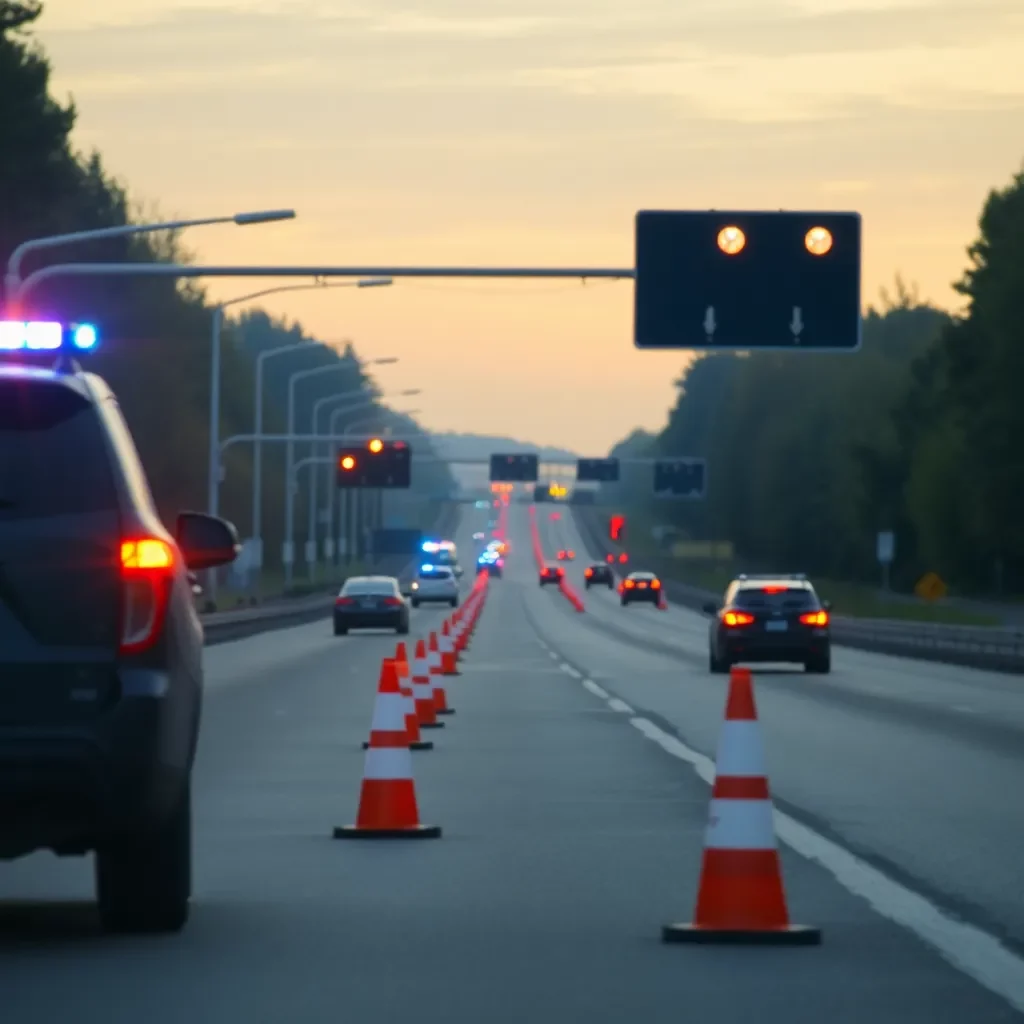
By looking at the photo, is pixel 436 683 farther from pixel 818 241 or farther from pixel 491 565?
pixel 491 565

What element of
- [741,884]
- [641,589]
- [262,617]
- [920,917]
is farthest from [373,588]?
[741,884]

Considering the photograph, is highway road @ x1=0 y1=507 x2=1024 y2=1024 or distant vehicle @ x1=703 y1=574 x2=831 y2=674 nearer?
highway road @ x1=0 y1=507 x2=1024 y2=1024

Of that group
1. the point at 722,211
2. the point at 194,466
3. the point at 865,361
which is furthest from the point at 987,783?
the point at 865,361

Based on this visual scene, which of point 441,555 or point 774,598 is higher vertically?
point 774,598

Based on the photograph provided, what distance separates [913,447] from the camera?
13662 centimetres

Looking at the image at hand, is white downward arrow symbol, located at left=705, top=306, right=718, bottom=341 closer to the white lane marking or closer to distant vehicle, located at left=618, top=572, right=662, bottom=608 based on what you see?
the white lane marking

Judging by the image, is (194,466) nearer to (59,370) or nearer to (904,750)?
(904,750)

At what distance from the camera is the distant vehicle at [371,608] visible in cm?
6312

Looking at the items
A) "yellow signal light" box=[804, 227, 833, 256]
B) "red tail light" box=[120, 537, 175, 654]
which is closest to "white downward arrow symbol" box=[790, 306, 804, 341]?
"yellow signal light" box=[804, 227, 833, 256]

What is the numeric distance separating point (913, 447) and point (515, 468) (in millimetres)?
25360

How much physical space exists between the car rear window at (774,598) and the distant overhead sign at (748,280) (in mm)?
3854

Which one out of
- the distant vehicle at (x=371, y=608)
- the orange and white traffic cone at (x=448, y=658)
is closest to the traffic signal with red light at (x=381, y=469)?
the distant vehicle at (x=371, y=608)

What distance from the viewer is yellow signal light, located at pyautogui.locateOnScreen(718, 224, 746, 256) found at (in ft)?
126

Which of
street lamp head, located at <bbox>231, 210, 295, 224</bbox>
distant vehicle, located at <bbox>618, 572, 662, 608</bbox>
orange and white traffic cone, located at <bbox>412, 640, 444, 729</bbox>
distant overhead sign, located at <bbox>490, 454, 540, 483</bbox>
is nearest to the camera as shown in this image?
orange and white traffic cone, located at <bbox>412, 640, 444, 729</bbox>
